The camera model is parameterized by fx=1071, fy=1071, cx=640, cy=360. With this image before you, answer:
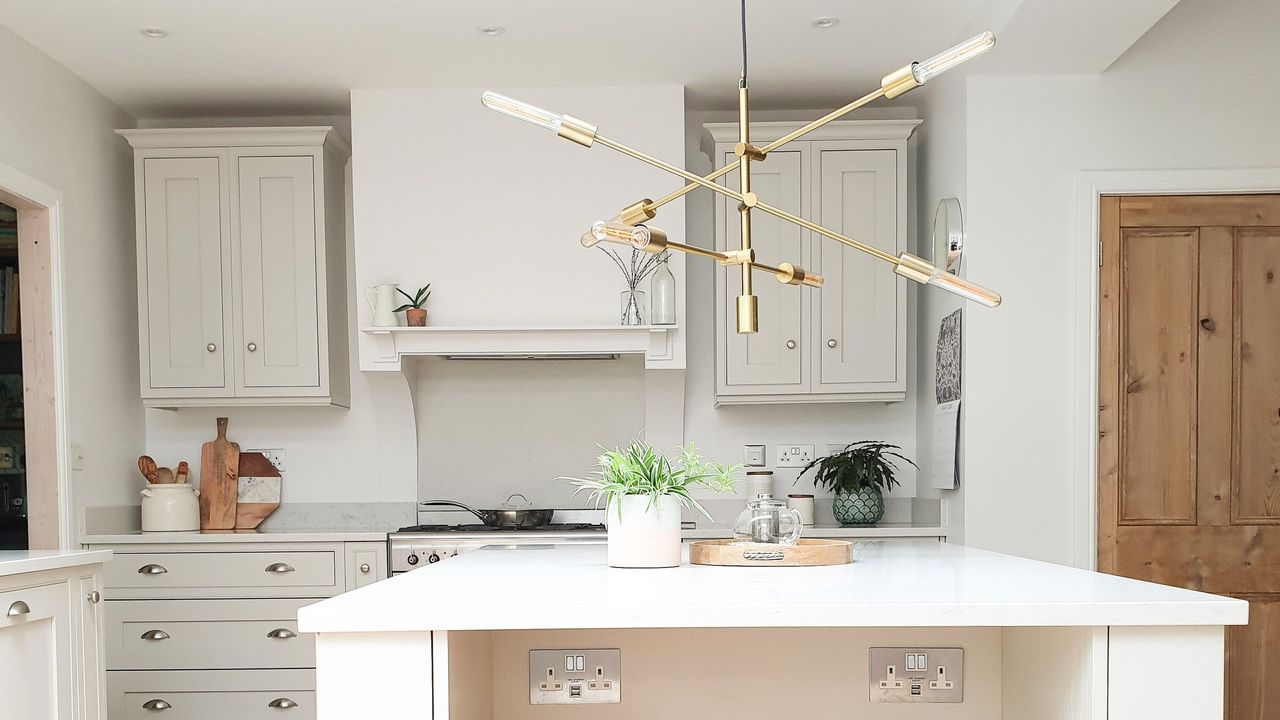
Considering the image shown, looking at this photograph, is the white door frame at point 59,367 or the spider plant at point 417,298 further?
the spider plant at point 417,298

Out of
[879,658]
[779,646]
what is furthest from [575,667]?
[879,658]

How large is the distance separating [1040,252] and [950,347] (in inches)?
18.8

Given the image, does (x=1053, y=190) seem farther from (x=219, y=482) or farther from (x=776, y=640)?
(x=219, y=482)

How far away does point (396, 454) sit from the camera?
15.4 ft

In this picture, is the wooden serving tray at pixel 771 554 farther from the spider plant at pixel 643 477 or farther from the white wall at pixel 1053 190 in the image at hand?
the white wall at pixel 1053 190

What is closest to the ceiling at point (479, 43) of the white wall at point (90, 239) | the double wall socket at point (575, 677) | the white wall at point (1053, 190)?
the white wall at point (90, 239)

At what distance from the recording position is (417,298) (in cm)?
429

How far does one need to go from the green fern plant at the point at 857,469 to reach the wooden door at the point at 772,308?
1.11ft

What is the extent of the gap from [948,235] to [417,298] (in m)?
2.08

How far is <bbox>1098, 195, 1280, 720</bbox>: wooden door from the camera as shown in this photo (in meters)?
3.70

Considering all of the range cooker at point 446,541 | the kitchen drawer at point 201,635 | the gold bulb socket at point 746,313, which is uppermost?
the gold bulb socket at point 746,313

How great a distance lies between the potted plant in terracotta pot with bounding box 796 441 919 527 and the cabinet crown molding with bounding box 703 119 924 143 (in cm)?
126

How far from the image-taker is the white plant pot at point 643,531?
6.60ft

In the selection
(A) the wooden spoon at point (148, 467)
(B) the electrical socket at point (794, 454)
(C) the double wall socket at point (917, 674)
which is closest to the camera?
(C) the double wall socket at point (917, 674)
